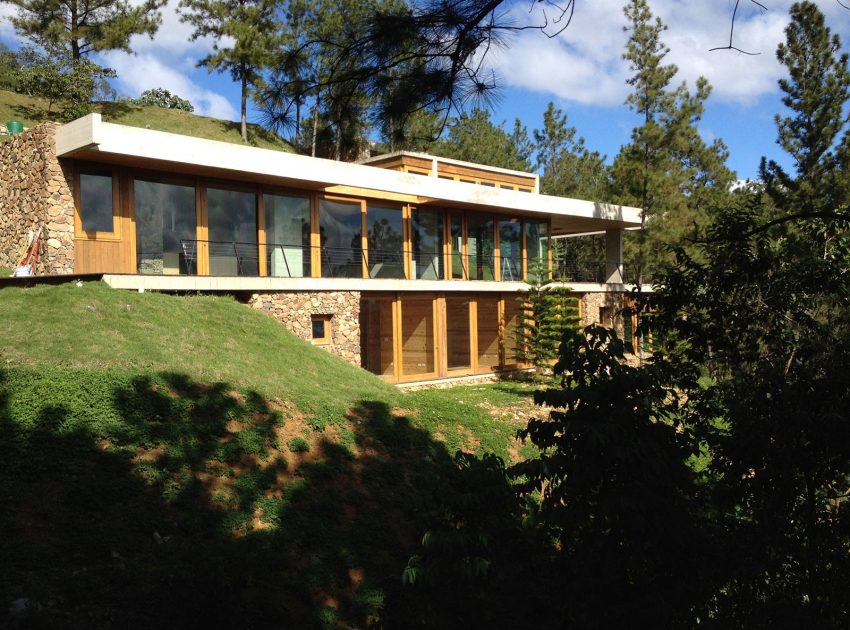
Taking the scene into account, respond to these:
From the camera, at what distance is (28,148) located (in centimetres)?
1406

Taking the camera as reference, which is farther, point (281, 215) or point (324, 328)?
point (281, 215)

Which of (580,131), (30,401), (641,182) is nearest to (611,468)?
(30,401)

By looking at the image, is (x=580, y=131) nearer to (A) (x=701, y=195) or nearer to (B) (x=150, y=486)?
(A) (x=701, y=195)

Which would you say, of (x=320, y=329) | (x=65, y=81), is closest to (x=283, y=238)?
(x=320, y=329)

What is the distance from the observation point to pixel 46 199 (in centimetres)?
1327

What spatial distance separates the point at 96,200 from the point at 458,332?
33.4ft

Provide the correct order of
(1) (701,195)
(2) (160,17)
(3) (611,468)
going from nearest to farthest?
(3) (611,468) < (1) (701,195) < (2) (160,17)

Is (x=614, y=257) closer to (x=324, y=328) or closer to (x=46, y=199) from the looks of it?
(x=324, y=328)

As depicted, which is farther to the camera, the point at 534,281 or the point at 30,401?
A: the point at 534,281

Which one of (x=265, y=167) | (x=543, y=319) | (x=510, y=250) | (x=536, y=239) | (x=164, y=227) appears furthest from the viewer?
(x=536, y=239)

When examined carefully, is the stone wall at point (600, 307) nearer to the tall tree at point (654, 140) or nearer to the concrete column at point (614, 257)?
the concrete column at point (614, 257)

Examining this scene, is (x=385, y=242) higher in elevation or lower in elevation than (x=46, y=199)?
lower

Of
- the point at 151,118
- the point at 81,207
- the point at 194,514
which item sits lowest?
the point at 194,514

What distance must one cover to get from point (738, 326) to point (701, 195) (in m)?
27.7
